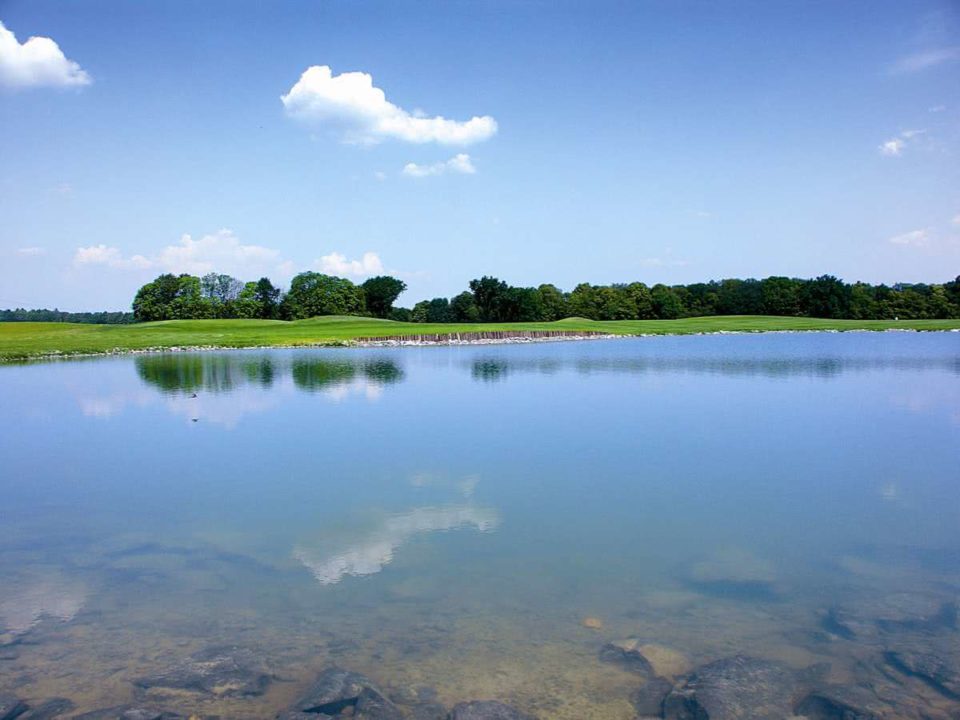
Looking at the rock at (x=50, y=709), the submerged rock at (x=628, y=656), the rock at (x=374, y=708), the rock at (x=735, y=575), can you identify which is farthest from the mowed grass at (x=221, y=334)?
the submerged rock at (x=628, y=656)

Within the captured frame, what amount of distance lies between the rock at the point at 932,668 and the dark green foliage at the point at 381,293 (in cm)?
14480

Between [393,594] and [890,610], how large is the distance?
5.00 m

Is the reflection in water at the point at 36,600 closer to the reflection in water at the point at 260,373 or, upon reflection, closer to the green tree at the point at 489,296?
the reflection in water at the point at 260,373

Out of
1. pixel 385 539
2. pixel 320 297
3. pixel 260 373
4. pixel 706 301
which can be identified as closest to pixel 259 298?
pixel 320 297

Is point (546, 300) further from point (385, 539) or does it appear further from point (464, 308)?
point (385, 539)

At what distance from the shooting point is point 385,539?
927 centimetres

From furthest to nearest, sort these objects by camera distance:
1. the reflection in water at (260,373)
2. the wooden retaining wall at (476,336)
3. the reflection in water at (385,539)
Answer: the wooden retaining wall at (476,336) → the reflection in water at (260,373) → the reflection in water at (385,539)

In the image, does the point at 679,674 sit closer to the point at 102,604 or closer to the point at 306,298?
the point at 102,604

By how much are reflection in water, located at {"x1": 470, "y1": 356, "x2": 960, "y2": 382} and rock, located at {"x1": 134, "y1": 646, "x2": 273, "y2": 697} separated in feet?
83.7

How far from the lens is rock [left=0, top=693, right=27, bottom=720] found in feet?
17.8

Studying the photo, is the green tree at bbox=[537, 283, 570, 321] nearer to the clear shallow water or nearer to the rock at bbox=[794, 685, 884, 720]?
the clear shallow water

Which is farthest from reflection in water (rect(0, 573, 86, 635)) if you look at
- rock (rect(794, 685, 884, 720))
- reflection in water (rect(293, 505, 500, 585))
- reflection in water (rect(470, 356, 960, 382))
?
reflection in water (rect(470, 356, 960, 382))

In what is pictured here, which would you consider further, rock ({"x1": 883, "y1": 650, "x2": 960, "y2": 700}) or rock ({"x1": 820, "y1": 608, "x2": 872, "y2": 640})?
rock ({"x1": 820, "y1": 608, "x2": 872, "y2": 640})

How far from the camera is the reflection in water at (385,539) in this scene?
27.1ft
